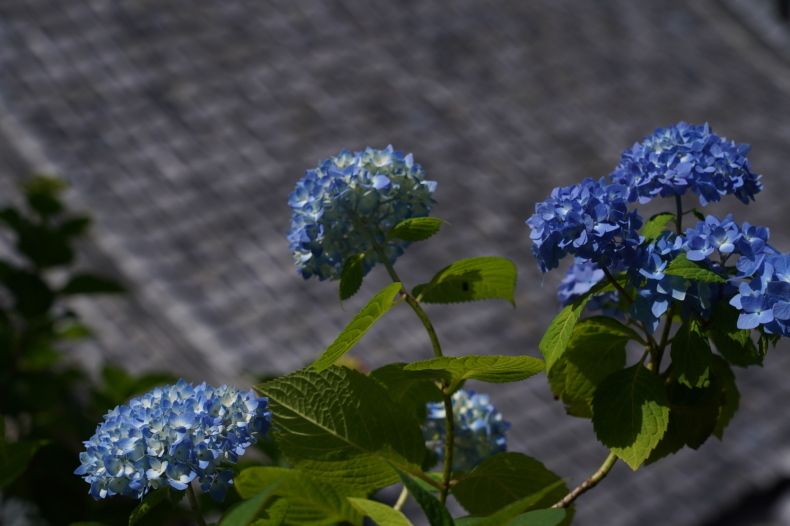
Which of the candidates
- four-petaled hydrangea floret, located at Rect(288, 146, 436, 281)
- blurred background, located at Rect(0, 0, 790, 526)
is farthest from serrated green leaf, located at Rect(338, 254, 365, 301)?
blurred background, located at Rect(0, 0, 790, 526)

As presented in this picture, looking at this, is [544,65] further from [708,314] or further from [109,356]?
[708,314]

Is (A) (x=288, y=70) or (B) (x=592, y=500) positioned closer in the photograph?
(B) (x=592, y=500)

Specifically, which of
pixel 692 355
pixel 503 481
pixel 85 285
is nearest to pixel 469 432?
pixel 503 481

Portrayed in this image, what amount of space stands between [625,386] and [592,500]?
15.5ft

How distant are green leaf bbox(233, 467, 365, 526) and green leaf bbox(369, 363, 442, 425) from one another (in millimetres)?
74

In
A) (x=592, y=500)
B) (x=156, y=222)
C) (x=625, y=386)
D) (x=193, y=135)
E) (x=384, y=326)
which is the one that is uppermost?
(x=193, y=135)

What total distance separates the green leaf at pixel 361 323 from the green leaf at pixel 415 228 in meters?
0.05

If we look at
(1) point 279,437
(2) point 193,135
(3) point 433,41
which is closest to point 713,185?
(1) point 279,437

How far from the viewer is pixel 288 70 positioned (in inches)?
261

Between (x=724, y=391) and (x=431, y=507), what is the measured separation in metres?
0.27

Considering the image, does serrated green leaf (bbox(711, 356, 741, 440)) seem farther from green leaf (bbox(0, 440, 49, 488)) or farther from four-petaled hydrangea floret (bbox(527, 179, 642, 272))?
green leaf (bbox(0, 440, 49, 488))

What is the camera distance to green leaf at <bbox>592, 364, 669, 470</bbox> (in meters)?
0.59

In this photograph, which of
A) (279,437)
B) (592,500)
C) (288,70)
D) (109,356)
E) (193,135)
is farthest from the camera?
(288,70)

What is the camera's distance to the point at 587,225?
0.59 m
